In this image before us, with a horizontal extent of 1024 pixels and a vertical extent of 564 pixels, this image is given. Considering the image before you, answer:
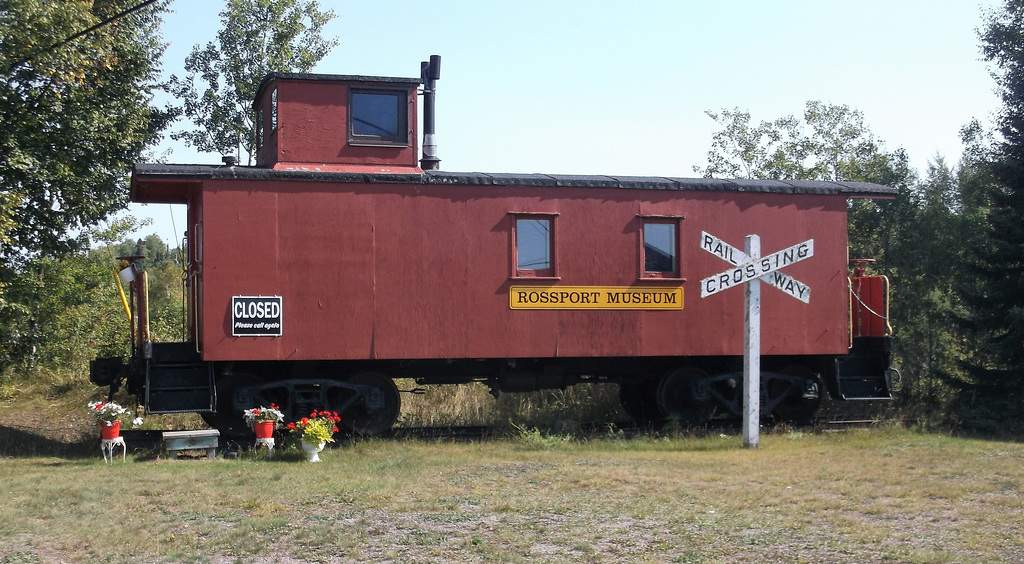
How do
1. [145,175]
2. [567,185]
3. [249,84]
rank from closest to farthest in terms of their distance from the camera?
1. [145,175]
2. [567,185]
3. [249,84]

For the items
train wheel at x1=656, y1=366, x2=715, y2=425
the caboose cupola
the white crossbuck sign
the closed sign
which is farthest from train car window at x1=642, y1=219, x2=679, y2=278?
the closed sign

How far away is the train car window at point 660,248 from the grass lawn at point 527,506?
8.98 ft

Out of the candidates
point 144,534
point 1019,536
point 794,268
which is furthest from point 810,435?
point 144,534

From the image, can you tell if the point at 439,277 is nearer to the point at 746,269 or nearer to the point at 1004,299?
the point at 746,269

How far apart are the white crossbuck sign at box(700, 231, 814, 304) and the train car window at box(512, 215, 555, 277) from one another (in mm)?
1983

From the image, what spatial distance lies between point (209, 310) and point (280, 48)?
12.2 meters

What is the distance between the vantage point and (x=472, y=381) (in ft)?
43.6

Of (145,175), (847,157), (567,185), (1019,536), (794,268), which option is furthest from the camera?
(847,157)

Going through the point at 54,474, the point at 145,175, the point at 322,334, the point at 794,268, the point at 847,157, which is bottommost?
Result: the point at 54,474

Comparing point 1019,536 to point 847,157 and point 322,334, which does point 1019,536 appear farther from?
point 847,157

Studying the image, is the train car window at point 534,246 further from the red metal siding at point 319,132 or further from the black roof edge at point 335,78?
the black roof edge at point 335,78

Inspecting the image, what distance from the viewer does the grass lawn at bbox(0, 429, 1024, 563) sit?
249 inches

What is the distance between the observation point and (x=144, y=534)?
22.2 feet

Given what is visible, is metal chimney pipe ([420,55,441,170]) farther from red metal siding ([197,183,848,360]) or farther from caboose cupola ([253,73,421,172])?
red metal siding ([197,183,848,360])
